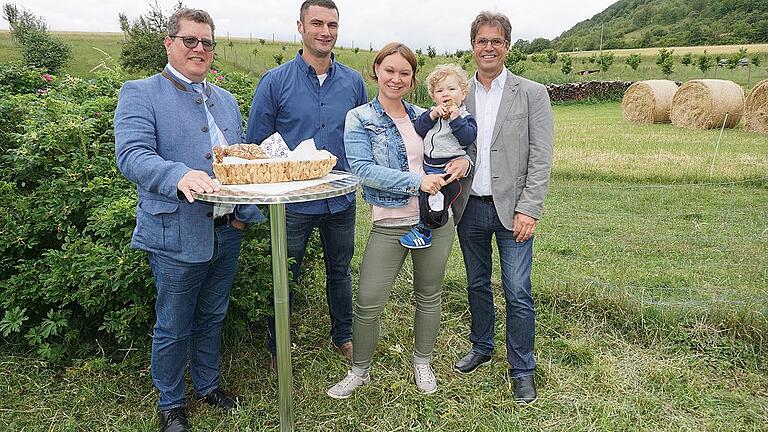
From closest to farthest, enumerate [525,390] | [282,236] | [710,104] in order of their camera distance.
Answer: [282,236]
[525,390]
[710,104]

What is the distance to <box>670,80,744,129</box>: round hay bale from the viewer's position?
1708cm

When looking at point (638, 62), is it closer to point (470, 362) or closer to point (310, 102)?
point (470, 362)

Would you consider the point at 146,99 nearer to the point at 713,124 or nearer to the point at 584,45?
the point at 713,124

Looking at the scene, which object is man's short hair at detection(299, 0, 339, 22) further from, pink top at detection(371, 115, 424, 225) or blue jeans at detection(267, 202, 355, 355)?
blue jeans at detection(267, 202, 355, 355)

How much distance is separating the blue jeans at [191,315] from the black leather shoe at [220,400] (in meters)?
0.03

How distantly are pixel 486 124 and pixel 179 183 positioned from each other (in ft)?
5.78

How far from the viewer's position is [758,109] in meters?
16.0

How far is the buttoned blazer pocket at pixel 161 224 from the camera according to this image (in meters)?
2.76

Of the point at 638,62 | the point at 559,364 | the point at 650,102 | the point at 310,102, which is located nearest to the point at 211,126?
the point at 310,102

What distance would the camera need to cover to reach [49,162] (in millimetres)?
3934

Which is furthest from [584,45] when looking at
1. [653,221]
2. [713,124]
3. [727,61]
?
[653,221]

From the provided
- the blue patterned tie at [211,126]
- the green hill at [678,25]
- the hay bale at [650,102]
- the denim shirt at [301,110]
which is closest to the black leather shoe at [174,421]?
the denim shirt at [301,110]

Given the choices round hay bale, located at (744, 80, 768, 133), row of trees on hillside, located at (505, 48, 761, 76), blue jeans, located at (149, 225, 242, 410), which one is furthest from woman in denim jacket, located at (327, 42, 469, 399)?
row of trees on hillside, located at (505, 48, 761, 76)

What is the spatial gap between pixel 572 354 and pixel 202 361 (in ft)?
7.63
